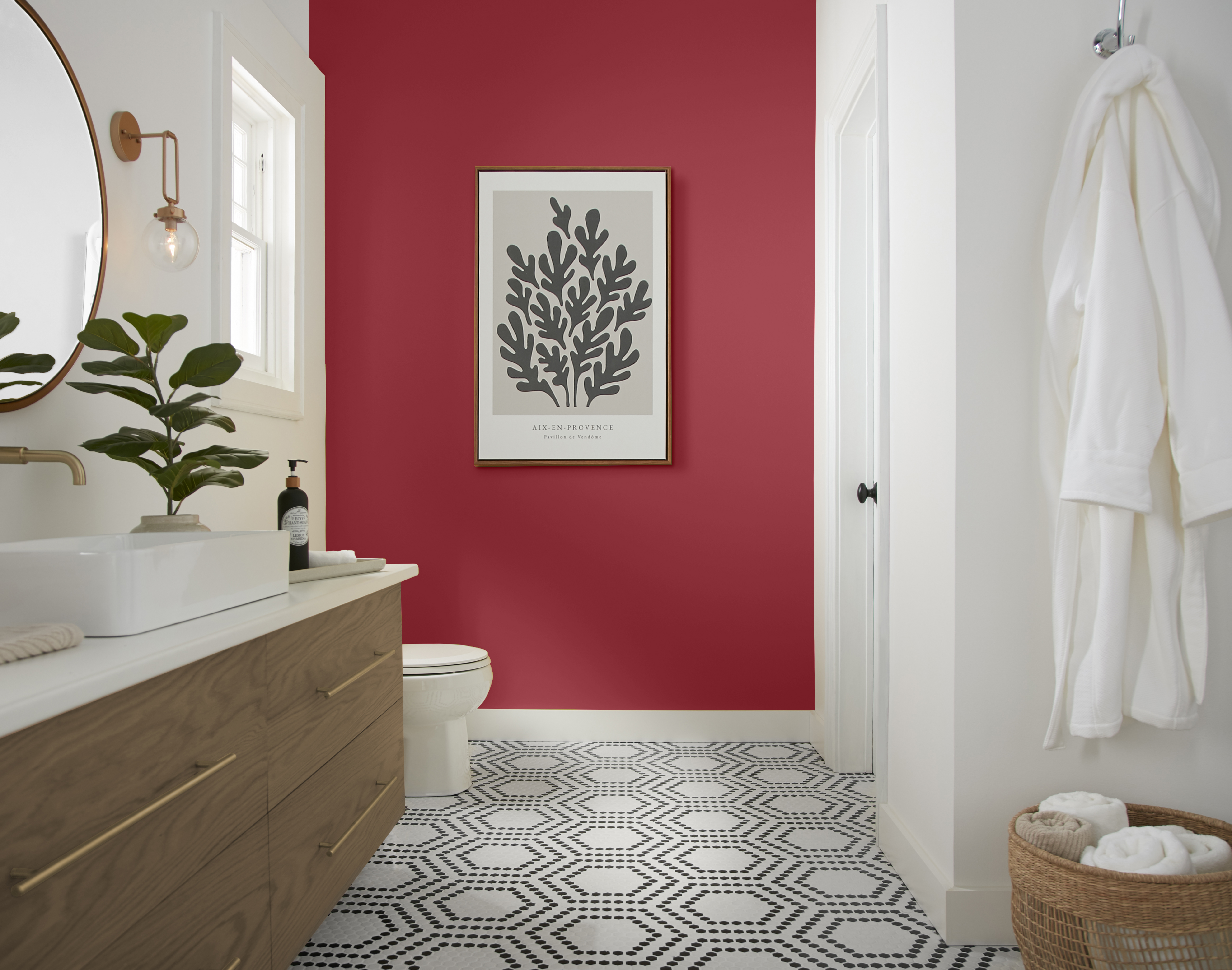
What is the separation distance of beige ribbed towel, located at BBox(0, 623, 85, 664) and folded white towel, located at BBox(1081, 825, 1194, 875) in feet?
5.01

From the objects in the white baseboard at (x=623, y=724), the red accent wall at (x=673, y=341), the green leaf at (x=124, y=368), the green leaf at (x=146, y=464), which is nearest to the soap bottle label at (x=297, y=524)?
the green leaf at (x=146, y=464)

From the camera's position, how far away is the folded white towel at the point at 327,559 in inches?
73.7

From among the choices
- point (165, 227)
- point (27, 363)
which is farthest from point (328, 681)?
point (165, 227)

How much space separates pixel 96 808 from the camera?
34.6 inches

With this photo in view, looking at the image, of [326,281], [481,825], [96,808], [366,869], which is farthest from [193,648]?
[326,281]

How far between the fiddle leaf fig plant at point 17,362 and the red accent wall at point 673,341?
1527mm

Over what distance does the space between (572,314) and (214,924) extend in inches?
86.7

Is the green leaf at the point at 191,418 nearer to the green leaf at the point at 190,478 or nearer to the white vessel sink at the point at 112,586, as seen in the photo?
the green leaf at the point at 190,478

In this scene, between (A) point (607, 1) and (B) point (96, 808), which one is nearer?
(B) point (96, 808)

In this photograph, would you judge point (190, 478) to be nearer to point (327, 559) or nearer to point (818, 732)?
point (327, 559)

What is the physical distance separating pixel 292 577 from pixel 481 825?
3.18 ft

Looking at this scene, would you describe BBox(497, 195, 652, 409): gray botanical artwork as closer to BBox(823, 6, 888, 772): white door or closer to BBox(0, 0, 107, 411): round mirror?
BBox(823, 6, 888, 772): white door

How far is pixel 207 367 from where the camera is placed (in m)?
1.56

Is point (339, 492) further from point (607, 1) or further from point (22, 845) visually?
point (22, 845)
